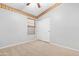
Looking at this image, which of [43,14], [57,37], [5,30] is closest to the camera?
[5,30]

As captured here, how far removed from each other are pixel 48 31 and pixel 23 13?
1.86 m

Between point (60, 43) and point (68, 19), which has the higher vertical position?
point (68, 19)

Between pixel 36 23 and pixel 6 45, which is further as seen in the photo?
pixel 36 23

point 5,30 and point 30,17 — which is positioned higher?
point 30,17

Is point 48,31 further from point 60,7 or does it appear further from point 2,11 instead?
point 2,11

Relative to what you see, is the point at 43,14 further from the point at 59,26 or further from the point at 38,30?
the point at 59,26

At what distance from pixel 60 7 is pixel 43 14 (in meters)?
1.90

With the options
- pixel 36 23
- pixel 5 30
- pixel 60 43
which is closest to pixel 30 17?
pixel 36 23

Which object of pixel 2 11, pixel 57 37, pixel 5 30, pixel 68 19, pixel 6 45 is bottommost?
pixel 6 45

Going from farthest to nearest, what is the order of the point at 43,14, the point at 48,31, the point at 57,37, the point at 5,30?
the point at 43,14, the point at 48,31, the point at 57,37, the point at 5,30

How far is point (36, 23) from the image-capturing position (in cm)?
698

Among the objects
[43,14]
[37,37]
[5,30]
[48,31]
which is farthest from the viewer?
[37,37]

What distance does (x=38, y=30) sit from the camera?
697cm

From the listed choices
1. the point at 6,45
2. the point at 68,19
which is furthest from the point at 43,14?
the point at 6,45
